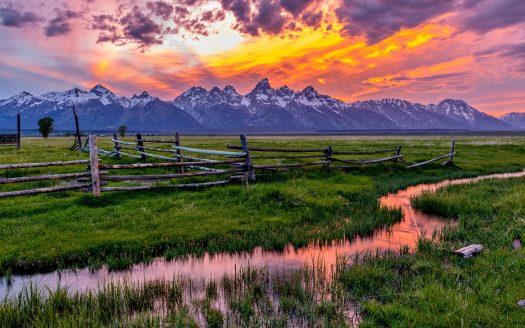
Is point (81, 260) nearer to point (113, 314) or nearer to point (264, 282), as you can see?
point (113, 314)

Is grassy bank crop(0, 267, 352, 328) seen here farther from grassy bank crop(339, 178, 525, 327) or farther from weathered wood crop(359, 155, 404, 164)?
weathered wood crop(359, 155, 404, 164)

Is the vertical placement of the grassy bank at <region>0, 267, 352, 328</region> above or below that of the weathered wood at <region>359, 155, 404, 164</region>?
below

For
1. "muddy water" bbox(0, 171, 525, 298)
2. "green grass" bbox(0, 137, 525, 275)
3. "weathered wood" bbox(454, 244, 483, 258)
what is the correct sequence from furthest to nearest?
"green grass" bbox(0, 137, 525, 275) < "weathered wood" bbox(454, 244, 483, 258) < "muddy water" bbox(0, 171, 525, 298)

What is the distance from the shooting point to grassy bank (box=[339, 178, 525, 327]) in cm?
421

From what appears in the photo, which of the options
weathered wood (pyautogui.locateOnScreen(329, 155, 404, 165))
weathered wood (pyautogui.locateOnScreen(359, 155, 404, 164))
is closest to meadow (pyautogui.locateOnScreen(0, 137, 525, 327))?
weathered wood (pyautogui.locateOnScreen(329, 155, 404, 165))

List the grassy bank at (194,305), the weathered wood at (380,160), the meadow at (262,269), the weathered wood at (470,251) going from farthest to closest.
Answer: the weathered wood at (380,160), the weathered wood at (470,251), the meadow at (262,269), the grassy bank at (194,305)

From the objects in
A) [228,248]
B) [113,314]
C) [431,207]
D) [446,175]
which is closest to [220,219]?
[228,248]

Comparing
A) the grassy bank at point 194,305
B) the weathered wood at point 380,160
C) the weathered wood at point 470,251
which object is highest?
the weathered wood at point 380,160

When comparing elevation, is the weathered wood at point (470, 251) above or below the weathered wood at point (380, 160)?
below

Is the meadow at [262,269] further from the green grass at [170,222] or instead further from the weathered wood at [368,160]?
the weathered wood at [368,160]

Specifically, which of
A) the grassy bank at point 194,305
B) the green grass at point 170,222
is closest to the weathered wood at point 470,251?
the green grass at point 170,222

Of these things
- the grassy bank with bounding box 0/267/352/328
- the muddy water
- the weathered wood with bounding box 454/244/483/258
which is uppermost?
the weathered wood with bounding box 454/244/483/258

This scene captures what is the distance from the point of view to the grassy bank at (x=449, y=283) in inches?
166

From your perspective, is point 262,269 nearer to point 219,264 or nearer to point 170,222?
point 219,264
